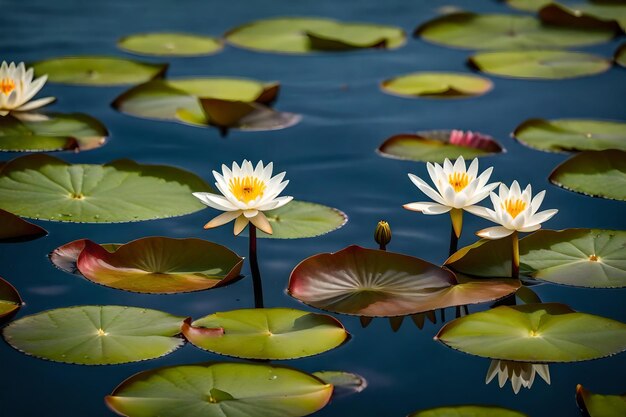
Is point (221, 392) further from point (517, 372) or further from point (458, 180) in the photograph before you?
point (458, 180)

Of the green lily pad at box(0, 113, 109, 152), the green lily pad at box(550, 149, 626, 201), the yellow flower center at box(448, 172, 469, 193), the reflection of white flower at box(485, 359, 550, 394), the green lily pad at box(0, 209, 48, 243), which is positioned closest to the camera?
the reflection of white flower at box(485, 359, 550, 394)

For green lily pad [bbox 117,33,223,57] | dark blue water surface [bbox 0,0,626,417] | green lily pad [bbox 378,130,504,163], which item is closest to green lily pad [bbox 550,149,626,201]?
dark blue water surface [bbox 0,0,626,417]

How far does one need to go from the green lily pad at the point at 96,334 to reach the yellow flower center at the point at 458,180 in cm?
89

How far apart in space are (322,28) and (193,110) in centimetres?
149

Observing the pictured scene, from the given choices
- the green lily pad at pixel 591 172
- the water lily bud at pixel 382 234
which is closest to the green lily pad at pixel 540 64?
the green lily pad at pixel 591 172

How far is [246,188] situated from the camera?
2.74 m

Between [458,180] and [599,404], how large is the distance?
2.78 ft

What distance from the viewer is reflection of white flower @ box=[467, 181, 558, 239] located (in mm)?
2652

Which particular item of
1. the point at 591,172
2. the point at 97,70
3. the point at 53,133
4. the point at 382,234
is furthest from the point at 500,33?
the point at 382,234

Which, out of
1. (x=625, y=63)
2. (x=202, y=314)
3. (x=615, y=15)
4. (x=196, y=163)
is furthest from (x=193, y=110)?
(x=615, y=15)

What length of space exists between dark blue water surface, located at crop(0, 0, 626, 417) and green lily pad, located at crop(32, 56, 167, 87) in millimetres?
88

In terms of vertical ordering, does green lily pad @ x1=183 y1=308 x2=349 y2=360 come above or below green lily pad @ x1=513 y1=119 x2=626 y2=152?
below

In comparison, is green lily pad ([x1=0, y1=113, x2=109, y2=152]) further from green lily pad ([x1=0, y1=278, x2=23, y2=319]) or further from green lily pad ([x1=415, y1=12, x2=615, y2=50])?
green lily pad ([x1=415, y1=12, x2=615, y2=50])

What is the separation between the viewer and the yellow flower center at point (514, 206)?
8.79ft
